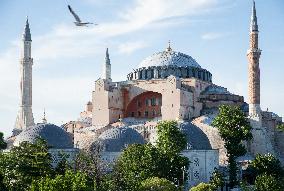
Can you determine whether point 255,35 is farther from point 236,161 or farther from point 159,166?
point 159,166

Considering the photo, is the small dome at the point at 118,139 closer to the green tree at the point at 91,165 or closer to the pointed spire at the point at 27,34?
the green tree at the point at 91,165

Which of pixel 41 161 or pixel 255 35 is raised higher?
pixel 255 35

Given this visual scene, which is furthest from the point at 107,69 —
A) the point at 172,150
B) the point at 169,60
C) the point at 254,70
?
the point at 172,150

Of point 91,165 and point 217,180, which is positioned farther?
point 217,180

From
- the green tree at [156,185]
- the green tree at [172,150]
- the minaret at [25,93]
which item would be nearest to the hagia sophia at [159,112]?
the minaret at [25,93]

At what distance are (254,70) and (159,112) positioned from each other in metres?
8.52

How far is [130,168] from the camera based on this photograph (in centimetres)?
3725

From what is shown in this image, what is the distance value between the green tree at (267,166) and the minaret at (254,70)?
7.81m

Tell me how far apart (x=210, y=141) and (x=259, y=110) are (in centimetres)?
523

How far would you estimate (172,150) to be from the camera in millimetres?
39000

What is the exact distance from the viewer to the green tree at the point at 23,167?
3366 centimetres

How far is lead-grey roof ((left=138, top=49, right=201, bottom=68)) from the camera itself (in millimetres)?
56562

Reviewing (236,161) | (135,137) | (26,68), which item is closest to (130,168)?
(135,137)

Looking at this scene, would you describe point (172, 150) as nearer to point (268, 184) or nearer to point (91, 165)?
point (91, 165)
